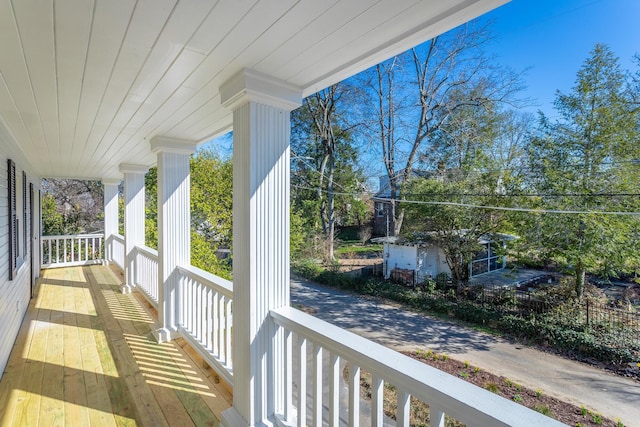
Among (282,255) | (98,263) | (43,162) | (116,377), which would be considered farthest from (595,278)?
(98,263)

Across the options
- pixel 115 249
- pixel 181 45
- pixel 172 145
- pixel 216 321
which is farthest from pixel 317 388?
pixel 115 249

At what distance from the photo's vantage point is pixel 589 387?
4957 millimetres

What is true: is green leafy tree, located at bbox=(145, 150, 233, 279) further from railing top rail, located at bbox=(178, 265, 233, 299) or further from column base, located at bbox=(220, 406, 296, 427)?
column base, located at bbox=(220, 406, 296, 427)

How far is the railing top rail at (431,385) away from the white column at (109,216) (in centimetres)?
809

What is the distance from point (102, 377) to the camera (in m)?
2.55

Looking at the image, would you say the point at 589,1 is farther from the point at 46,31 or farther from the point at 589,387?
the point at 46,31

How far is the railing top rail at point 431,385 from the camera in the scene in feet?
2.75

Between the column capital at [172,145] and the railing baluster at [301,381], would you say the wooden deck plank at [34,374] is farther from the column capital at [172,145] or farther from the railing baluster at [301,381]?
the column capital at [172,145]

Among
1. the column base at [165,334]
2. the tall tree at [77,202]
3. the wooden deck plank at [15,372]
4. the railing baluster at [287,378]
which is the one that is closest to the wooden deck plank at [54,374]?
the wooden deck plank at [15,372]

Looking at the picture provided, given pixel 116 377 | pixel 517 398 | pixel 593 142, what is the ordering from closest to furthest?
pixel 116 377, pixel 517 398, pixel 593 142

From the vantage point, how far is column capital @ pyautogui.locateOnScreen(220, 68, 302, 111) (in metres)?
1.66

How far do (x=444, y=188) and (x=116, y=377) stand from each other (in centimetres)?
989

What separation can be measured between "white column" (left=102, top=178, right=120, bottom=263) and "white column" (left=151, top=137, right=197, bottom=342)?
17.5 ft

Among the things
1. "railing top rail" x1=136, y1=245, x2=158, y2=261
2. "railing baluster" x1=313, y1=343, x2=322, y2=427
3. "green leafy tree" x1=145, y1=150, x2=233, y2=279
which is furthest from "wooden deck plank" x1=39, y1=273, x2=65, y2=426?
"green leafy tree" x1=145, y1=150, x2=233, y2=279
